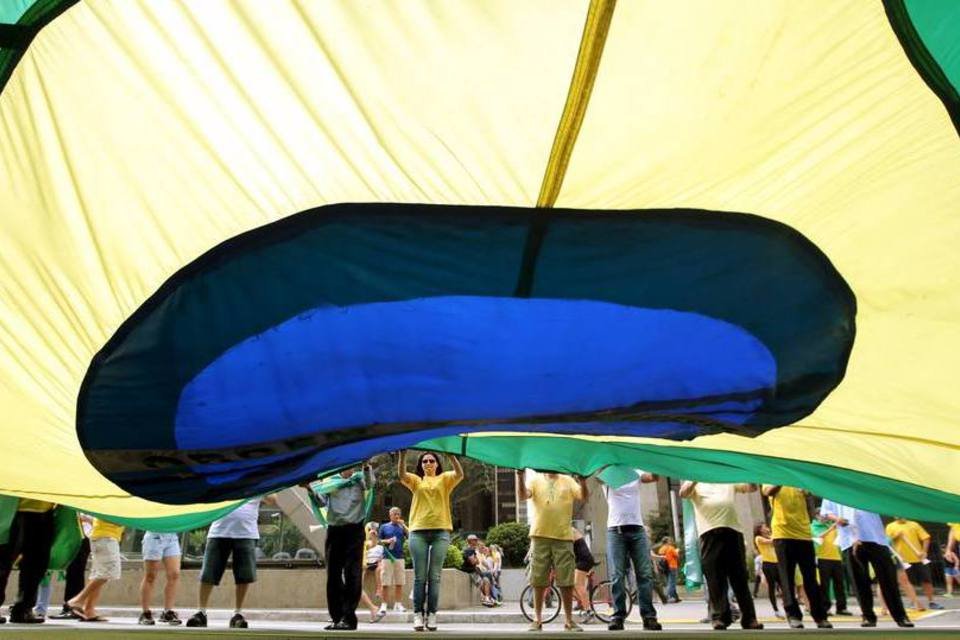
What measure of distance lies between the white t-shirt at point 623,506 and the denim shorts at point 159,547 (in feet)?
12.7

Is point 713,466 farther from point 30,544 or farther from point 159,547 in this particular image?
point 30,544

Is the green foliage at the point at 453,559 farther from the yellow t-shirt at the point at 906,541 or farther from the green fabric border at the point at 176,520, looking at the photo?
the green fabric border at the point at 176,520

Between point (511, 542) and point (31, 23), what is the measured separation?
18076 millimetres

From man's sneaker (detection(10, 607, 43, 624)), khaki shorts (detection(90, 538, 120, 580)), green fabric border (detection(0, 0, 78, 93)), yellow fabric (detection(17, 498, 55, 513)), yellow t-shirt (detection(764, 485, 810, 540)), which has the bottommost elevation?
man's sneaker (detection(10, 607, 43, 624))

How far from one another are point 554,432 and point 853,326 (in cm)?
188

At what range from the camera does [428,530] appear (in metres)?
6.03

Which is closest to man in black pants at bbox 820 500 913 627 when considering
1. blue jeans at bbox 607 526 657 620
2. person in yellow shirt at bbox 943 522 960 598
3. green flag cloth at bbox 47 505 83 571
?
blue jeans at bbox 607 526 657 620

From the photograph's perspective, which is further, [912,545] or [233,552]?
[912,545]

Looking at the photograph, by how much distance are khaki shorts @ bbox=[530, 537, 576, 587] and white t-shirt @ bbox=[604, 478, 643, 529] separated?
0.41m

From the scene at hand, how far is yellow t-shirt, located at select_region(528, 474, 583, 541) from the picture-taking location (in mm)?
6066

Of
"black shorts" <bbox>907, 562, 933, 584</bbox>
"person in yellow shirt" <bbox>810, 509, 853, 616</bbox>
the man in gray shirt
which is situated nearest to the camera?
the man in gray shirt

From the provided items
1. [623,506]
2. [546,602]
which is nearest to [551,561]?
[623,506]

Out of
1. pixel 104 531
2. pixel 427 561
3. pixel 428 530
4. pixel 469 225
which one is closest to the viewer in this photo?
pixel 469 225

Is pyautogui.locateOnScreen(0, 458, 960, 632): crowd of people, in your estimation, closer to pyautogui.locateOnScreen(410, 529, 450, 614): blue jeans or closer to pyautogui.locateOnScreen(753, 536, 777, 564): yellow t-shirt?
pyautogui.locateOnScreen(410, 529, 450, 614): blue jeans
